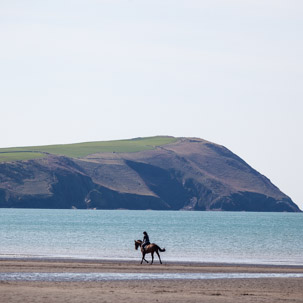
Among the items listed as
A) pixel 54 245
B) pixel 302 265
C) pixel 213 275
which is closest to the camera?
pixel 213 275

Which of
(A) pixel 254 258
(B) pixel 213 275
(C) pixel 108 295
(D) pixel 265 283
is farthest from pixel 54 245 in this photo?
(C) pixel 108 295

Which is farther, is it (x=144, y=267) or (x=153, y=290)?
(x=144, y=267)

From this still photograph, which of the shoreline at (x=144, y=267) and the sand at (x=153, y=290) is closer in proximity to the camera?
the sand at (x=153, y=290)

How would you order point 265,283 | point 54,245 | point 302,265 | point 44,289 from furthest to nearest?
point 54,245
point 302,265
point 265,283
point 44,289

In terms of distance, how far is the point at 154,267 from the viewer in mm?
39844

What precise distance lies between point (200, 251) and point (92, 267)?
22.9m

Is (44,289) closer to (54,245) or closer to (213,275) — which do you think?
(213,275)

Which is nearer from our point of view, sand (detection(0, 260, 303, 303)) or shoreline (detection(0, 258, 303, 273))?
sand (detection(0, 260, 303, 303))

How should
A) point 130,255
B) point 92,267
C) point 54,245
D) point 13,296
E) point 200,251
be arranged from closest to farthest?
point 13,296
point 92,267
point 130,255
point 200,251
point 54,245

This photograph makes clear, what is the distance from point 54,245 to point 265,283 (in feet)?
121

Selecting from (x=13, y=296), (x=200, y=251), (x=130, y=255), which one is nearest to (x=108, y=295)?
(x=13, y=296)

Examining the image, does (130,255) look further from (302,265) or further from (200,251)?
(302,265)

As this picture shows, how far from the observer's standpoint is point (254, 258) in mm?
53469

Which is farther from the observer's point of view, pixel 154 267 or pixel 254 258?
pixel 254 258
